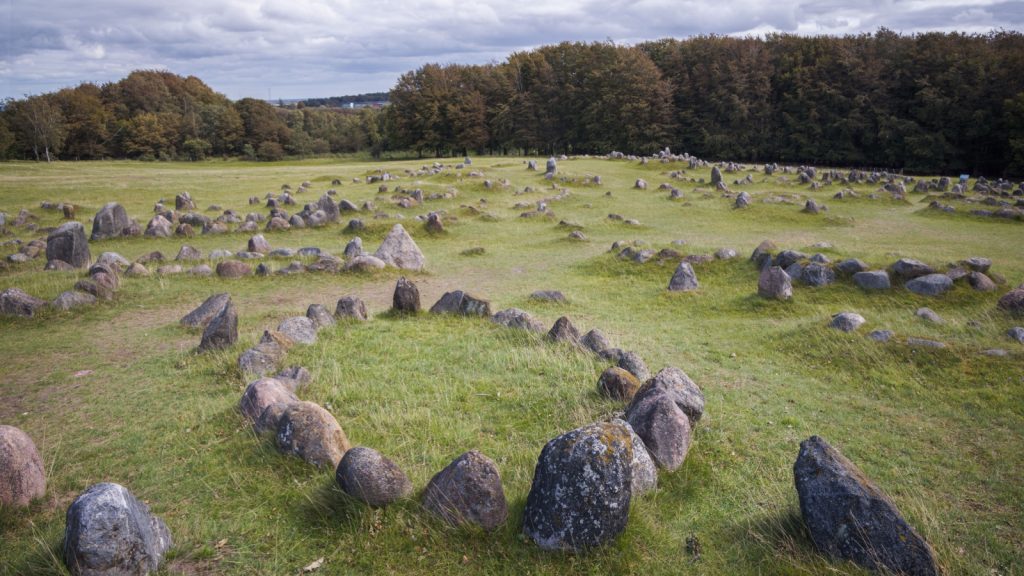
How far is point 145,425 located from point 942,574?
7849mm

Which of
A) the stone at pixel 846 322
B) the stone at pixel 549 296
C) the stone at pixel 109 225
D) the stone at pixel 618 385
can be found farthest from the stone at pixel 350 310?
the stone at pixel 109 225

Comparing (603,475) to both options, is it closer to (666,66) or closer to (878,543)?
(878,543)

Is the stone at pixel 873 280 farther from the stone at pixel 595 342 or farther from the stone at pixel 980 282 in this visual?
the stone at pixel 595 342

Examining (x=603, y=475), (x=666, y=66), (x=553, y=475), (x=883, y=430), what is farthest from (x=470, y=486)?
(x=666, y=66)

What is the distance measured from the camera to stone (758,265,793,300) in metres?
13.3

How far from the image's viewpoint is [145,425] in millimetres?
7031

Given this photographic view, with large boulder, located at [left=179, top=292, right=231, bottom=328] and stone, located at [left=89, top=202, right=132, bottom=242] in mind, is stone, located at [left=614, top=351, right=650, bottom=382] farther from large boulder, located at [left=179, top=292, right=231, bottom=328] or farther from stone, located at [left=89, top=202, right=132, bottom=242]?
stone, located at [left=89, top=202, right=132, bottom=242]

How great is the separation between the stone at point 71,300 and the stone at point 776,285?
47.9 feet

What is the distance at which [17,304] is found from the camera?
11719mm

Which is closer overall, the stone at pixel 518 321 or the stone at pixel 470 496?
the stone at pixel 470 496

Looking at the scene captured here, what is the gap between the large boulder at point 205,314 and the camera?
11422mm

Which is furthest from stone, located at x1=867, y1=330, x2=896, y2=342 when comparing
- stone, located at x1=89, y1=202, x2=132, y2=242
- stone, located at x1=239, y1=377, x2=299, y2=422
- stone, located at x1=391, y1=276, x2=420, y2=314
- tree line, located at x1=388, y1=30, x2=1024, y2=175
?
tree line, located at x1=388, y1=30, x2=1024, y2=175

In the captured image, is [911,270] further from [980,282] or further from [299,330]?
[299,330]

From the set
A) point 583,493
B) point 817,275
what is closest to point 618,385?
point 583,493
